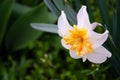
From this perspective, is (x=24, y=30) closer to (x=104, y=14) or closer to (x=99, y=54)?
(x=104, y=14)

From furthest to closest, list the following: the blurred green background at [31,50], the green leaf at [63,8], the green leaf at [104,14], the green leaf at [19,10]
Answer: the green leaf at [19,10] < the blurred green background at [31,50] < the green leaf at [104,14] < the green leaf at [63,8]

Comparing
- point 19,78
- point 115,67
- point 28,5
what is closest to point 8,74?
point 19,78

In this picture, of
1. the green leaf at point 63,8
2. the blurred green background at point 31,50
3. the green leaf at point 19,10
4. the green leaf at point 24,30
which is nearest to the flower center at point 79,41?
the green leaf at point 63,8

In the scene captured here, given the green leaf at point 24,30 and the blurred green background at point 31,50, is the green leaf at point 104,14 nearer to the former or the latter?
the blurred green background at point 31,50

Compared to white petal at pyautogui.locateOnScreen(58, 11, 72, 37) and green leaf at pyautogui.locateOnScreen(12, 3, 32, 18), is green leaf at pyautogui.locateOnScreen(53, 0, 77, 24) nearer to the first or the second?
white petal at pyautogui.locateOnScreen(58, 11, 72, 37)

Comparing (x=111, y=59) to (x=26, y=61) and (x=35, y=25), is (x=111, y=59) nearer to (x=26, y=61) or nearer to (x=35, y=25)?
(x=35, y=25)

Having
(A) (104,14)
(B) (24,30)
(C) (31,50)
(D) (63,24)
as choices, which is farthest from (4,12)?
(D) (63,24)
